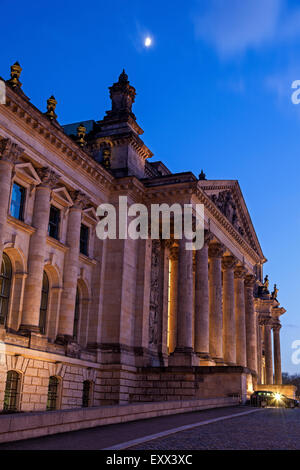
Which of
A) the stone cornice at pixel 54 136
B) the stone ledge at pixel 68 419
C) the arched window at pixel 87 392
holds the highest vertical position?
the stone cornice at pixel 54 136

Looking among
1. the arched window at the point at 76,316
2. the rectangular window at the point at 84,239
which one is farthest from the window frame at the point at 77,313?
the rectangular window at the point at 84,239

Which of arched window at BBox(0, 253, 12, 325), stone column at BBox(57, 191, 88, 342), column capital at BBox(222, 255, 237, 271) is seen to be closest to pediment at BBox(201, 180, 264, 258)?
column capital at BBox(222, 255, 237, 271)

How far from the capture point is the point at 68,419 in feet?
48.1

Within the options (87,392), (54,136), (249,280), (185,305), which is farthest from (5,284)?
(249,280)

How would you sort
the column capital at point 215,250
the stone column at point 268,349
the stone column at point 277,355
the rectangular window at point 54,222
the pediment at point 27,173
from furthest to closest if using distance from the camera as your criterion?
1. the stone column at point 268,349
2. the stone column at point 277,355
3. the column capital at point 215,250
4. the rectangular window at point 54,222
5. the pediment at point 27,173

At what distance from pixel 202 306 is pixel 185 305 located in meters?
3.80

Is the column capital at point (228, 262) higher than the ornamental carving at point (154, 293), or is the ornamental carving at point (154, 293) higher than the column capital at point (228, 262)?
the column capital at point (228, 262)

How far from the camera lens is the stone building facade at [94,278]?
28281mm

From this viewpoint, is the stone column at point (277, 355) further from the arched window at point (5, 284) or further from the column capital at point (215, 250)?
the arched window at point (5, 284)

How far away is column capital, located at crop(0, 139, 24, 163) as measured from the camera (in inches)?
1081

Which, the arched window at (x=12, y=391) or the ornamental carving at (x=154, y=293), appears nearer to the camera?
the arched window at (x=12, y=391)

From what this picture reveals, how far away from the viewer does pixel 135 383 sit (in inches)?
1389

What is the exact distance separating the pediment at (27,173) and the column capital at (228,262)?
2328 cm
